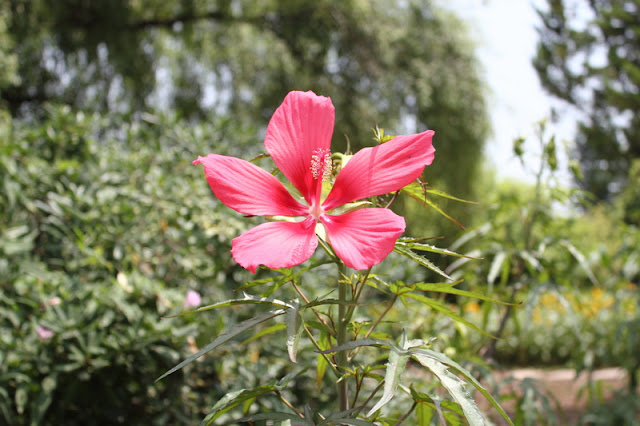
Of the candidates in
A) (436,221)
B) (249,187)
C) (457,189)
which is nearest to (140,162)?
(249,187)

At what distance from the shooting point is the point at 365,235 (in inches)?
21.0

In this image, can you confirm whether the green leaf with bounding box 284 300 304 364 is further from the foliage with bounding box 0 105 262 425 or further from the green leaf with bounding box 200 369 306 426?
the foliage with bounding box 0 105 262 425

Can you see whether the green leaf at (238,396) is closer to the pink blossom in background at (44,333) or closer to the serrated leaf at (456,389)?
the serrated leaf at (456,389)

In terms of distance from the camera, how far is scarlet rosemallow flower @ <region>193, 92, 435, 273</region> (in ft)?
1.71

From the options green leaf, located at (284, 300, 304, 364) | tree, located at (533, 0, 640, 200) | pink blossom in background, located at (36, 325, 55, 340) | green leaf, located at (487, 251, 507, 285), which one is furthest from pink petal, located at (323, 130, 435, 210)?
tree, located at (533, 0, 640, 200)

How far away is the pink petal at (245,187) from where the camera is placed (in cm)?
57

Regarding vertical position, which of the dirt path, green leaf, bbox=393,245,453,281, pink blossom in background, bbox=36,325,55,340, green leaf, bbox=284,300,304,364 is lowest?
the dirt path

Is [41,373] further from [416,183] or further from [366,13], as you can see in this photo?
[366,13]

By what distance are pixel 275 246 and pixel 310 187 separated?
0.12 metres

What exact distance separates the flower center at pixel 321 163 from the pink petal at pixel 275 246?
0.21ft

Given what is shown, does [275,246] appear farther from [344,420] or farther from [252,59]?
[252,59]

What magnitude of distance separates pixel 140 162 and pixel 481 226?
4.06 ft

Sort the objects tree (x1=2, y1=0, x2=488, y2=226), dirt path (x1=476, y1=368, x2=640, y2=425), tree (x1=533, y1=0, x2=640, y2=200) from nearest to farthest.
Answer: dirt path (x1=476, y1=368, x2=640, y2=425), tree (x1=2, y1=0, x2=488, y2=226), tree (x1=533, y1=0, x2=640, y2=200)

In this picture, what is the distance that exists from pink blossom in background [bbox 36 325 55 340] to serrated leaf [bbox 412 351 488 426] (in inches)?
43.6
